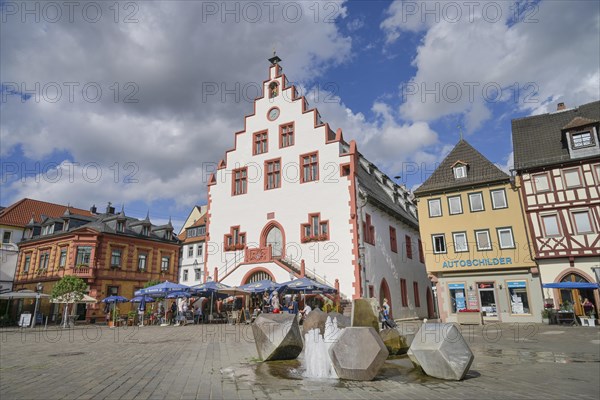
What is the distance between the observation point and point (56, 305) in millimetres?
38844

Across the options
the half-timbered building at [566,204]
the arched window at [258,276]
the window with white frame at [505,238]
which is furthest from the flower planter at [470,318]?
the arched window at [258,276]

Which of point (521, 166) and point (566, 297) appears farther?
point (521, 166)

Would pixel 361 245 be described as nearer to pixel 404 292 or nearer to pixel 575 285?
pixel 404 292

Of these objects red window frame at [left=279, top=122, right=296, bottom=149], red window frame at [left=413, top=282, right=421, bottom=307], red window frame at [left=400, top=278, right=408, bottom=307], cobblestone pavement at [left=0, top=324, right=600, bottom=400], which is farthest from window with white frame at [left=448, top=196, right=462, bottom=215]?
cobblestone pavement at [left=0, top=324, right=600, bottom=400]

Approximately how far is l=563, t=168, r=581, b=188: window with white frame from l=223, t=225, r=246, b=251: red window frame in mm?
21631

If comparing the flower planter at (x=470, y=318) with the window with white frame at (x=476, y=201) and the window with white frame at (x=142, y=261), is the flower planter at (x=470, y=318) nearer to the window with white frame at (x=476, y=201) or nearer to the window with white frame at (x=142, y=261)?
the window with white frame at (x=476, y=201)

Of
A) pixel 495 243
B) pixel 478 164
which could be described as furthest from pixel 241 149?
pixel 495 243

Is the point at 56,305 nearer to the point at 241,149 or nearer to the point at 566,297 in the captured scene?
the point at 241,149

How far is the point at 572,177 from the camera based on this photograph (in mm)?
23766

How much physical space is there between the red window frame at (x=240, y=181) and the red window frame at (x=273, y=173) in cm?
207

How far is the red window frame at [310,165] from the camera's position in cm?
2902

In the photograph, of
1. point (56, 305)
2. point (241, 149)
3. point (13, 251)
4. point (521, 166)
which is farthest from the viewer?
point (13, 251)

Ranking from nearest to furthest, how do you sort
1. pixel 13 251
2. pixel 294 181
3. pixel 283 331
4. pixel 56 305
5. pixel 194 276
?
pixel 283 331 < pixel 294 181 < pixel 56 305 < pixel 13 251 < pixel 194 276

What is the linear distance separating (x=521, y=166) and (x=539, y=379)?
21089 mm
